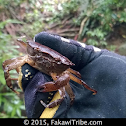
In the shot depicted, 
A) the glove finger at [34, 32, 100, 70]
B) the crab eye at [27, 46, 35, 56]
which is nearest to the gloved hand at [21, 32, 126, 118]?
the glove finger at [34, 32, 100, 70]

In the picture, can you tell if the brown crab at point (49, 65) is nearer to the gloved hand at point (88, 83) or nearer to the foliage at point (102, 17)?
the gloved hand at point (88, 83)

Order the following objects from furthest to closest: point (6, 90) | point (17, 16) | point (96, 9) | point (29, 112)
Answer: point (17, 16), point (96, 9), point (6, 90), point (29, 112)

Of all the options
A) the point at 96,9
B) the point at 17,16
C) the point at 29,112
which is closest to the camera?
the point at 29,112

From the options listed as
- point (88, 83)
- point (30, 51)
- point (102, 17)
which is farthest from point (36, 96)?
point (102, 17)

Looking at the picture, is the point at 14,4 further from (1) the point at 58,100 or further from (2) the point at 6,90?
(1) the point at 58,100

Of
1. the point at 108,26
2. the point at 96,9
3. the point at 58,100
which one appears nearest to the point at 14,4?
the point at 96,9

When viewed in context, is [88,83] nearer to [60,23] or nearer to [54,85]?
[54,85]

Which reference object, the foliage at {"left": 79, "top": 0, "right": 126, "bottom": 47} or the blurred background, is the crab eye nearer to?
the blurred background
